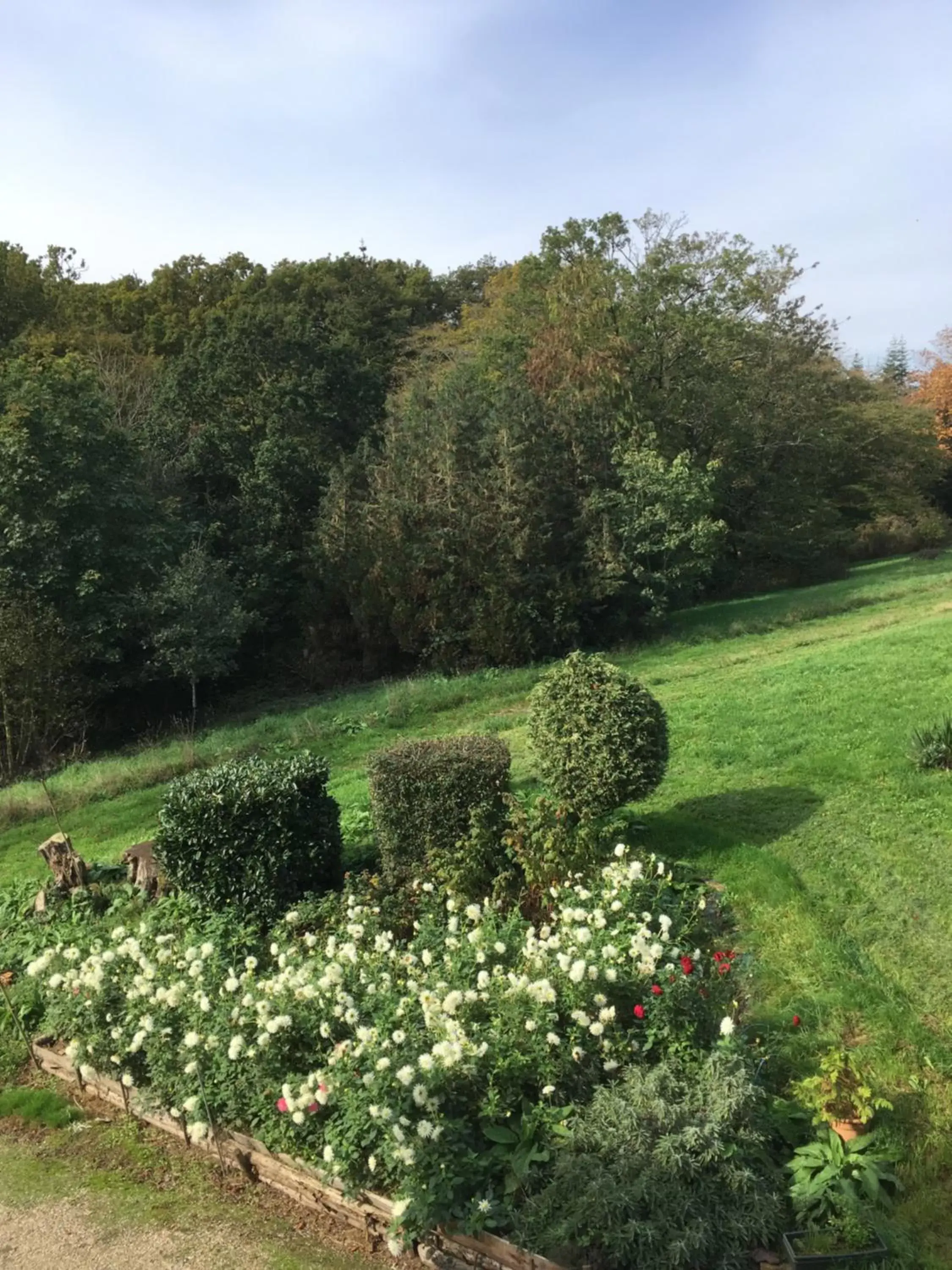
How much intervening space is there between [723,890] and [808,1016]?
1370 mm

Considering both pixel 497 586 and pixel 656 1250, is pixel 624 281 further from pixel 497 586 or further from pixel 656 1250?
pixel 656 1250

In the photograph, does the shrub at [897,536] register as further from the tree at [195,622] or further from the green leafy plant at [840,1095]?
the green leafy plant at [840,1095]

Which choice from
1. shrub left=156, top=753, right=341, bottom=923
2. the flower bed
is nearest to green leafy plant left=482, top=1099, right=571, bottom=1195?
the flower bed

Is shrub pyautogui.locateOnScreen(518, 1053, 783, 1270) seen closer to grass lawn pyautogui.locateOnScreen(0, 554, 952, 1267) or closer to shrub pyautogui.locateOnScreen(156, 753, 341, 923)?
grass lawn pyautogui.locateOnScreen(0, 554, 952, 1267)

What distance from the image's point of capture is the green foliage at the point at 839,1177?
124 inches

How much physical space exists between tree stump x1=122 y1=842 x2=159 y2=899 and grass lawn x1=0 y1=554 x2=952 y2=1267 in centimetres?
167

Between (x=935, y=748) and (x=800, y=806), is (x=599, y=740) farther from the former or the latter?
(x=935, y=748)

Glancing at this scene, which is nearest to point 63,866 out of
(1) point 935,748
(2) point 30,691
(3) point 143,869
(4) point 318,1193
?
(3) point 143,869

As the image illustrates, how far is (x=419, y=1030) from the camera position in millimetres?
3766

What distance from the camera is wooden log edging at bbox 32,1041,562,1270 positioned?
10.3 ft

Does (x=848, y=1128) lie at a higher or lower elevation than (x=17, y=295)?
lower

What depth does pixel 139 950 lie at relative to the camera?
466 centimetres

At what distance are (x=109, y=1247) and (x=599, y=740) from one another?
3893mm

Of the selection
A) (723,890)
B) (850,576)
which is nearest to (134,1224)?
(723,890)
